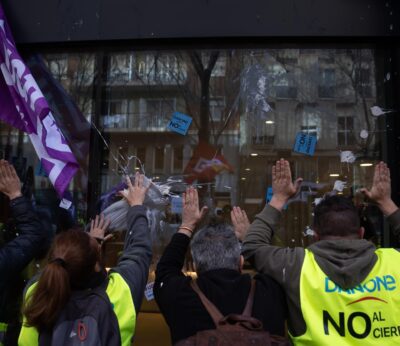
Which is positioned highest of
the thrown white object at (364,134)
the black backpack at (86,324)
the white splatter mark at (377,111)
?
the white splatter mark at (377,111)

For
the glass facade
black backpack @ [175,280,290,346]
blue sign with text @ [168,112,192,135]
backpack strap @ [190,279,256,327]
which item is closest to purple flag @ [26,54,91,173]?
the glass facade

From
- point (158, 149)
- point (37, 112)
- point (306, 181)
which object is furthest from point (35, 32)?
point (306, 181)

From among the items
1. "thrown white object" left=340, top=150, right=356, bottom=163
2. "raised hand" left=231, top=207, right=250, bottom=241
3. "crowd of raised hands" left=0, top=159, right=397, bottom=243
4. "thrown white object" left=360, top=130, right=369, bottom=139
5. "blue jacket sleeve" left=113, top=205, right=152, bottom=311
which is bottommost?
"blue jacket sleeve" left=113, top=205, right=152, bottom=311

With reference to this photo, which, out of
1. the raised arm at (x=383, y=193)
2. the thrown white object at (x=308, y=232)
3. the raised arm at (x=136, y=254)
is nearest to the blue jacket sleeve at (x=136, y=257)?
the raised arm at (x=136, y=254)

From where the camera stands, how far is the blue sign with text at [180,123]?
169 inches

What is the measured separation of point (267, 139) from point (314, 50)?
92 cm

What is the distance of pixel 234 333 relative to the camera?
197 centimetres

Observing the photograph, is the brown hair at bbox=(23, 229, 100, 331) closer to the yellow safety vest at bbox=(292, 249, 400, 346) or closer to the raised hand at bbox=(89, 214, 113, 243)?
the raised hand at bbox=(89, 214, 113, 243)

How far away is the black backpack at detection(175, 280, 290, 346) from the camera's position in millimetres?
1954

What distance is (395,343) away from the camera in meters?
2.19

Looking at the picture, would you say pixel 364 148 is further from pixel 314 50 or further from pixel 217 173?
pixel 217 173

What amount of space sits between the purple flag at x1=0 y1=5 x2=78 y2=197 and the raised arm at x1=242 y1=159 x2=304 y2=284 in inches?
60.7

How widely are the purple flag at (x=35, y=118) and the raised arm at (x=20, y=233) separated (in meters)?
0.25

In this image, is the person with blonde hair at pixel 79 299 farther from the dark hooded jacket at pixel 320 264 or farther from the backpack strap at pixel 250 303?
the dark hooded jacket at pixel 320 264
